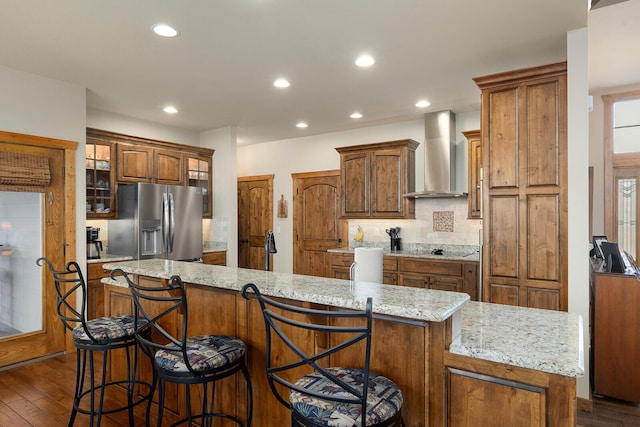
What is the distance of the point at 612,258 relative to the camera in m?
3.17

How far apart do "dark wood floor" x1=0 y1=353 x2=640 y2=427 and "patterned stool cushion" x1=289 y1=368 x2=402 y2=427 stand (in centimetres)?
144

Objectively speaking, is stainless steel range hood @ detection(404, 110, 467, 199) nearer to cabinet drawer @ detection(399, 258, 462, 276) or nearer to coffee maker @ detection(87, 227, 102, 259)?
cabinet drawer @ detection(399, 258, 462, 276)

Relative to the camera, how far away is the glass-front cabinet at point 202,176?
589cm

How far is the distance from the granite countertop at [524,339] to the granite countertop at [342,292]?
14 cm

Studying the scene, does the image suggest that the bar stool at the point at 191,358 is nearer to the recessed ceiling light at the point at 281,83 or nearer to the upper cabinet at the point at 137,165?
the recessed ceiling light at the point at 281,83

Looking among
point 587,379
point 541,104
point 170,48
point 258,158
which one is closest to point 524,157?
point 541,104

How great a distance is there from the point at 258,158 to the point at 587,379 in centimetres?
586

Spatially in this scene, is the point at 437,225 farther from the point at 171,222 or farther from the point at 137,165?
the point at 137,165

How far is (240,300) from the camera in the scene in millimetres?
2176

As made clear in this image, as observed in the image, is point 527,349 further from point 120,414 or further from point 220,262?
point 220,262

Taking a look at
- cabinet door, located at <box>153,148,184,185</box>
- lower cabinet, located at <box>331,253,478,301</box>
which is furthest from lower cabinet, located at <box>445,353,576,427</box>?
cabinet door, located at <box>153,148,184,185</box>

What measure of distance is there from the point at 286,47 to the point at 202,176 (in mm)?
3345

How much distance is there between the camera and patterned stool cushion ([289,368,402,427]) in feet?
4.27

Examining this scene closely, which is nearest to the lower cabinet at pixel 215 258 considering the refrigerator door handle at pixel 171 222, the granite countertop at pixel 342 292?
the refrigerator door handle at pixel 171 222
